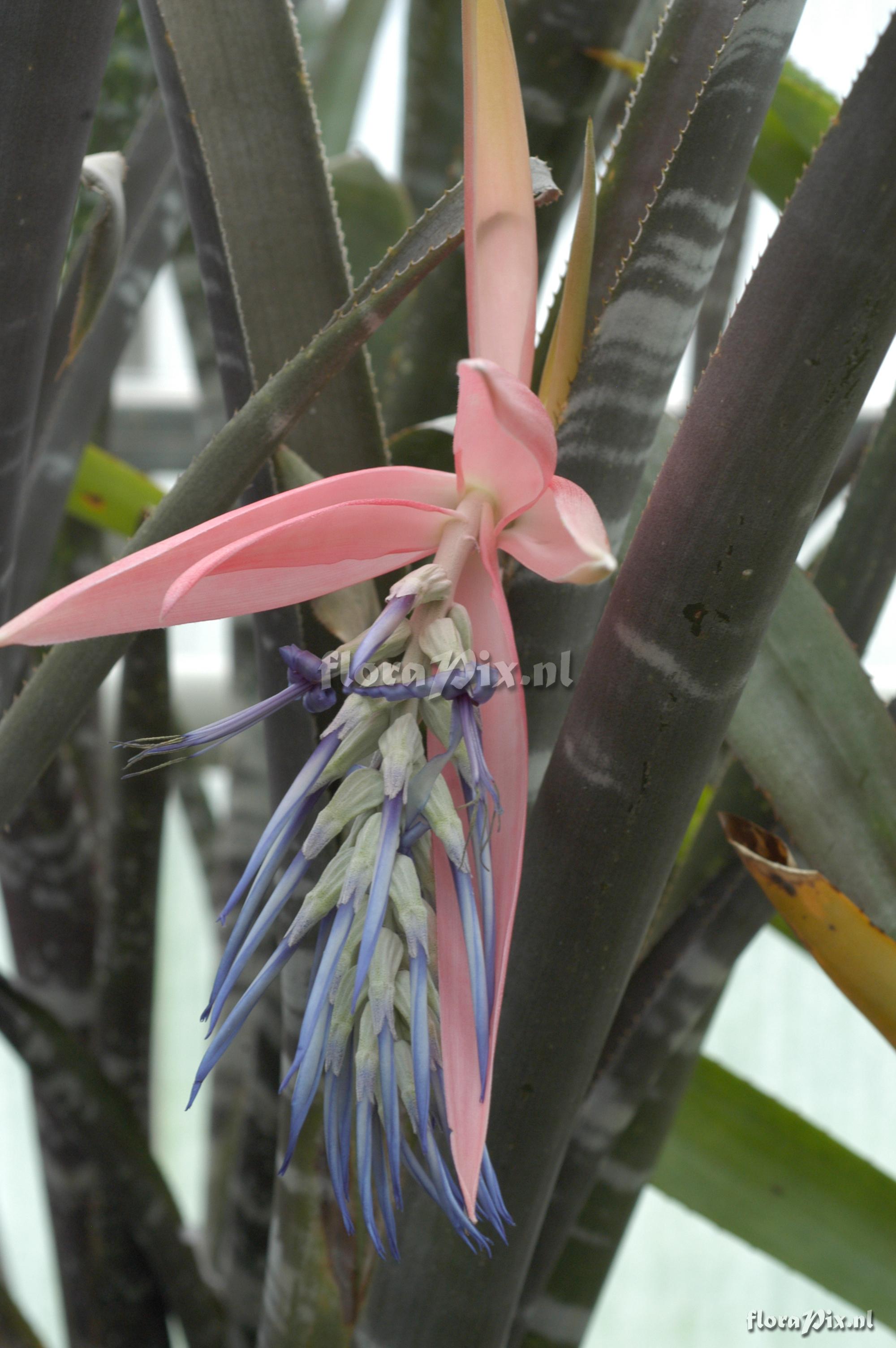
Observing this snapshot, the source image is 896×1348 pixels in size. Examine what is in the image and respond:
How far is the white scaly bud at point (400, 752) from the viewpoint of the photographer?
0.12 metres

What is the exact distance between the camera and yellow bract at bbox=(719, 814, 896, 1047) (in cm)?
17

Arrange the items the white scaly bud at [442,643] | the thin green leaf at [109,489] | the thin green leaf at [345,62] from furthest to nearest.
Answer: the thin green leaf at [345,62], the thin green leaf at [109,489], the white scaly bud at [442,643]

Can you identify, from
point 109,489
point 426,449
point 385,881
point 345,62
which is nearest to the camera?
point 385,881

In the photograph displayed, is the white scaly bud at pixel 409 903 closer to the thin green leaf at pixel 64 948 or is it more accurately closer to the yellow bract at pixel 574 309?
the yellow bract at pixel 574 309

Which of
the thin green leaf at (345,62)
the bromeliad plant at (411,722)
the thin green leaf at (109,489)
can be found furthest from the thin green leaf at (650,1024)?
the thin green leaf at (345,62)

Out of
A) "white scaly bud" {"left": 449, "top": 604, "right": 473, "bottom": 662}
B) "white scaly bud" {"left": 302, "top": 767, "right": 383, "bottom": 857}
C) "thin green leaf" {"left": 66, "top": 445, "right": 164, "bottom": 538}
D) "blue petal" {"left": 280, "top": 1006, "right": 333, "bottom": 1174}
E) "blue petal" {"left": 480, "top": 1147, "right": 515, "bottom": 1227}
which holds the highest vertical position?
"thin green leaf" {"left": 66, "top": 445, "right": 164, "bottom": 538}

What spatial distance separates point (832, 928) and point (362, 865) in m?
0.10

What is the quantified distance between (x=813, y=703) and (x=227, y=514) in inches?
4.8

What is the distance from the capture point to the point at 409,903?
4.8 inches

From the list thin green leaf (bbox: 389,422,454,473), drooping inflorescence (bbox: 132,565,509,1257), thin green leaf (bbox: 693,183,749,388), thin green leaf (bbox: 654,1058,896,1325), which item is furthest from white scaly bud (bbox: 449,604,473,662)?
thin green leaf (bbox: 693,183,749,388)

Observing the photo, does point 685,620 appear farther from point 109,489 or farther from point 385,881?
point 109,489

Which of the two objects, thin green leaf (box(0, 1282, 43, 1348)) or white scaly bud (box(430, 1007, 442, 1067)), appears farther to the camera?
thin green leaf (box(0, 1282, 43, 1348))

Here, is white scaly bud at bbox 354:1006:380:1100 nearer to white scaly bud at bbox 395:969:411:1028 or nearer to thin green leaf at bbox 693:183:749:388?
white scaly bud at bbox 395:969:411:1028

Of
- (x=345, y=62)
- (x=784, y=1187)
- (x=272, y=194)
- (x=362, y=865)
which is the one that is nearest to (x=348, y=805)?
(x=362, y=865)
